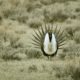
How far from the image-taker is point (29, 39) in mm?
11531

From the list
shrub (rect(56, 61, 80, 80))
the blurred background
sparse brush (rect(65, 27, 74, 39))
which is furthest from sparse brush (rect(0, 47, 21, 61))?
sparse brush (rect(65, 27, 74, 39))

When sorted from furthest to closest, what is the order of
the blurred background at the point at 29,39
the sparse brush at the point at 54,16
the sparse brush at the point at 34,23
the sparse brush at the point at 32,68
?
the sparse brush at the point at 54,16 → the sparse brush at the point at 34,23 → the sparse brush at the point at 32,68 → the blurred background at the point at 29,39

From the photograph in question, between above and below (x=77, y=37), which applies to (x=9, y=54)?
below

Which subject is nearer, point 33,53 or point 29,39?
point 33,53

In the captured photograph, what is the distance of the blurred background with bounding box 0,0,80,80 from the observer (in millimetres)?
8312

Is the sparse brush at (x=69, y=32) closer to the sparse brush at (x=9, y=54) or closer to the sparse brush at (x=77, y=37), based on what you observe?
the sparse brush at (x=77, y=37)

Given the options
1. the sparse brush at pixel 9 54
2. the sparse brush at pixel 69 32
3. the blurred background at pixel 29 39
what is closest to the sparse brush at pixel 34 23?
the blurred background at pixel 29 39

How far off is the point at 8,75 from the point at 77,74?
1.34m

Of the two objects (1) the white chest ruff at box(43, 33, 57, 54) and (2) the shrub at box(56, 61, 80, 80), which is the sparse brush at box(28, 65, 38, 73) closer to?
(2) the shrub at box(56, 61, 80, 80)

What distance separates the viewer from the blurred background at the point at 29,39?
831 centimetres

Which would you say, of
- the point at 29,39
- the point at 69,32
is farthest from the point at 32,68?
the point at 69,32

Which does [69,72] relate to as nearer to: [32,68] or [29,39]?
[32,68]

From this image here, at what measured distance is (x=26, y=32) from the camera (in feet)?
40.8

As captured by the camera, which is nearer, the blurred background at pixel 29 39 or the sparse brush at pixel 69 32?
the blurred background at pixel 29 39
